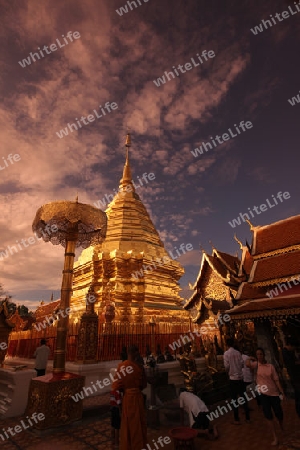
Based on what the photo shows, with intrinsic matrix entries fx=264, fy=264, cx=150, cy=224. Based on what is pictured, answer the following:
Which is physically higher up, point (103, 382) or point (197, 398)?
point (103, 382)

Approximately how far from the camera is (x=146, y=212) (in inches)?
951

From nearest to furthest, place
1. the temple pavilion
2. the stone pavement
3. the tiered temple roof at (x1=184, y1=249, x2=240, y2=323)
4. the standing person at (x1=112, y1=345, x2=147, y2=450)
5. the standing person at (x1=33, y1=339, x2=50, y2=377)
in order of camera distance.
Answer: the standing person at (x1=112, y1=345, x2=147, y2=450) < the stone pavement < the standing person at (x1=33, y1=339, x2=50, y2=377) < the temple pavilion < the tiered temple roof at (x1=184, y1=249, x2=240, y2=323)

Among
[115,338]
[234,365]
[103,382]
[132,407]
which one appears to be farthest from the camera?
[115,338]

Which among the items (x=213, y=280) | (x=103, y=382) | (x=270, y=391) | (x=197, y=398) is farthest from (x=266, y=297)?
(x=103, y=382)

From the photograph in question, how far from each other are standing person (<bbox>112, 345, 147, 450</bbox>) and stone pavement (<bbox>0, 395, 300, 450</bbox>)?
0.87 metres

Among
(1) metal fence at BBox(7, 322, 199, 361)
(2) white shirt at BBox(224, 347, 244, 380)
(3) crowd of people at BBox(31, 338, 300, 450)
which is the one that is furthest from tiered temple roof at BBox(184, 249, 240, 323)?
(3) crowd of people at BBox(31, 338, 300, 450)

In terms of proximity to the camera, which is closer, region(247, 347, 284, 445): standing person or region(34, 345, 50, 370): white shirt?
region(247, 347, 284, 445): standing person

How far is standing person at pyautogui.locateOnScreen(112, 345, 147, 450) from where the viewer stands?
388 centimetres

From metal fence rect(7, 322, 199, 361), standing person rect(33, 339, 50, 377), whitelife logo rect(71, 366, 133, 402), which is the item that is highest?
metal fence rect(7, 322, 199, 361)

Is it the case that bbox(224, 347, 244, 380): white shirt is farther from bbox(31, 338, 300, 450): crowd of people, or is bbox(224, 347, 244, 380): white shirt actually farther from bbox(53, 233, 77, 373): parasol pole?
bbox(53, 233, 77, 373): parasol pole

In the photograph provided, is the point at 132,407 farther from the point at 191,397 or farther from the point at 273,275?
the point at 273,275

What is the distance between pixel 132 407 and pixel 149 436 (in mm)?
1622

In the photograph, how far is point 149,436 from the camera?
4996mm

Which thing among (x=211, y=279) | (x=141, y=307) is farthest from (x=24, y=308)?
(x=211, y=279)
